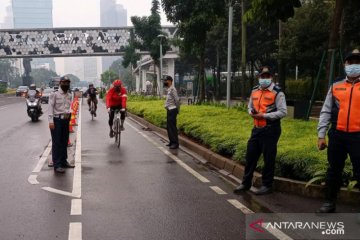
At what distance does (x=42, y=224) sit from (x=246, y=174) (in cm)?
309

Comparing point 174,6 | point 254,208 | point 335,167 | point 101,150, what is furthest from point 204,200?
point 174,6

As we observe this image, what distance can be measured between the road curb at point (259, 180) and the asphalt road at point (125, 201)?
189mm

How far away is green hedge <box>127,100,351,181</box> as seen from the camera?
6.77 m

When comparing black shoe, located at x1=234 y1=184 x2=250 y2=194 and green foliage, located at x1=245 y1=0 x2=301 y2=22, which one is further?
green foliage, located at x1=245 y1=0 x2=301 y2=22

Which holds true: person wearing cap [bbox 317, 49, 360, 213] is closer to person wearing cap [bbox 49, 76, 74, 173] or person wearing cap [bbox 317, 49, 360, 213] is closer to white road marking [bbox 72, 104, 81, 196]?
white road marking [bbox 72, 104, 81, 196]

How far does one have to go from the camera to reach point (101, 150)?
11.1 m

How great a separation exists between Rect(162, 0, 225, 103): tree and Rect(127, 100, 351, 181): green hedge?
243 inches

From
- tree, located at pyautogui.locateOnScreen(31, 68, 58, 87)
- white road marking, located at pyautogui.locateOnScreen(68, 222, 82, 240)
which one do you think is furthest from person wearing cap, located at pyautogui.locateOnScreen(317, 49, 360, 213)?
tree, located at pyautogui.locateOnScreen(31, 68, 58, 87)

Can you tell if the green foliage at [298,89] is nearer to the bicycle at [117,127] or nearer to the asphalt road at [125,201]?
the bicycle at [117,127]

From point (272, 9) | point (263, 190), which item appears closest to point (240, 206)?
point (263, 190)

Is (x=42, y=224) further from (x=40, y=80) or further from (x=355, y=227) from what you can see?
(x=40, y=80)

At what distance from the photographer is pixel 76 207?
5.88 meters

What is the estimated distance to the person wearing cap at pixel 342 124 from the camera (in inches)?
201

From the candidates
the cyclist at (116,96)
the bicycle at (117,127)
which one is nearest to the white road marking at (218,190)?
the bicycle at (117,127)
